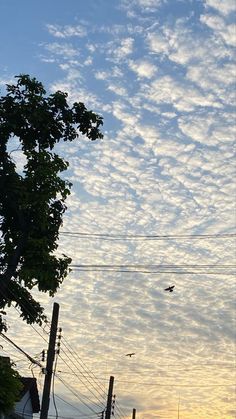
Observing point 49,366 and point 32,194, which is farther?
point 49,366

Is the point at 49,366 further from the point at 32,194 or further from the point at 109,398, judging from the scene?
the point at 109,398

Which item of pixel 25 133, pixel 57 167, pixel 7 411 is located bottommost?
pixel 7 411

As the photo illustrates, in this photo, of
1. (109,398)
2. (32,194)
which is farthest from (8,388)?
(109,398)

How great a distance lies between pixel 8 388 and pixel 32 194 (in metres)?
5.49

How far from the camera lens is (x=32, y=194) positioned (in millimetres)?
17594

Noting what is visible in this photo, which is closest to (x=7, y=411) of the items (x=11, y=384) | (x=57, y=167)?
(x=11, y=384)

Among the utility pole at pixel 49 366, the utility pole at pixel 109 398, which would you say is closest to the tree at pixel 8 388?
the utility pole at pixel 49 366

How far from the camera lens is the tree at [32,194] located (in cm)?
1777

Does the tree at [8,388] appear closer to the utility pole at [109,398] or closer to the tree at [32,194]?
the tree at [32,194]

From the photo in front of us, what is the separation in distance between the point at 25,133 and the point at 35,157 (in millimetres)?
1407

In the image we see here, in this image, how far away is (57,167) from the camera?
18.0 metres

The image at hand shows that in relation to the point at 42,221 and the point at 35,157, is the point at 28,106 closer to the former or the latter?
the point at 35,157

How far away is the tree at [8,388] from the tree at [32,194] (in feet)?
8.05

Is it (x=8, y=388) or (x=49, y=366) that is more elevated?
(x=49, y=366)
